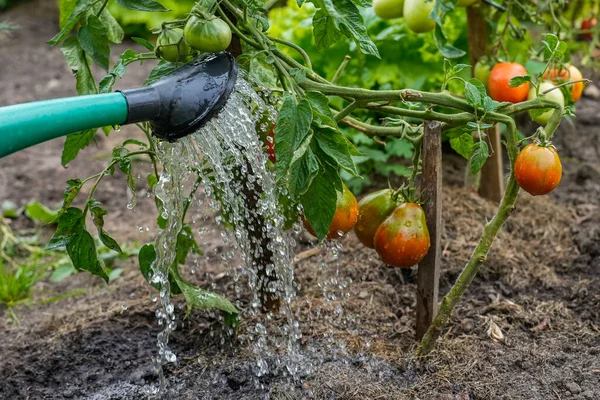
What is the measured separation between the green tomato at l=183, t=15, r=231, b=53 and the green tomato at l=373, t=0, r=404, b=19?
3.52 feet

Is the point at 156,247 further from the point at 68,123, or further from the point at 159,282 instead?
the point at 68,123

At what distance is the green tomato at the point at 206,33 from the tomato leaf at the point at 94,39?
0.26 meters

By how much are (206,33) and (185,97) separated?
0.40ft

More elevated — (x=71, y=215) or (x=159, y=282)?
(x=71, y=215)

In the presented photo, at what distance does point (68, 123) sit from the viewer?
1.20m

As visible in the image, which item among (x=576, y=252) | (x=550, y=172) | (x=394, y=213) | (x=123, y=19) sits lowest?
(x=123, y=19)

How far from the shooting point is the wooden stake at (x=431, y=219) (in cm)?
162

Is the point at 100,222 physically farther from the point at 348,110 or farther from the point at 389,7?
the point at 389,7

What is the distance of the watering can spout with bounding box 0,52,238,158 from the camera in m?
1.15

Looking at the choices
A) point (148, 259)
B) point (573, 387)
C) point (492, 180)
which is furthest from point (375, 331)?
point (492, 180)

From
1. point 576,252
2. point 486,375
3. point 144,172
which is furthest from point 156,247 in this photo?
point 144,172

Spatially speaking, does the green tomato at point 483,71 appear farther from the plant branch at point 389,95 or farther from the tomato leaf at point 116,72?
the tomato leaf at point 116,72

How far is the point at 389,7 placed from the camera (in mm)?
2297

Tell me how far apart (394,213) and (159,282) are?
583 millimetres
